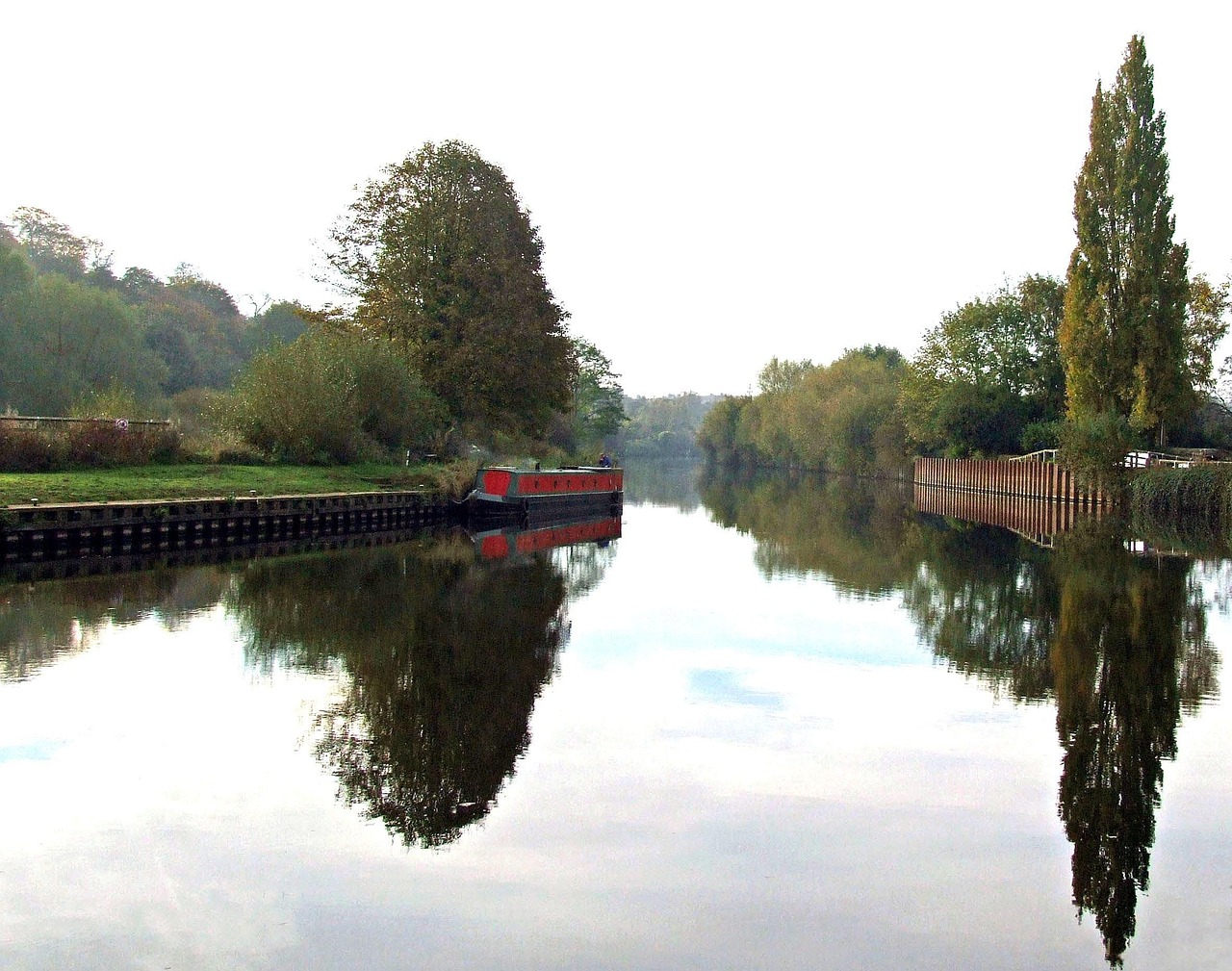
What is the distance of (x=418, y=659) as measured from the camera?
12484mm

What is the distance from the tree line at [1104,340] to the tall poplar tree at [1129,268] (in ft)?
0.12

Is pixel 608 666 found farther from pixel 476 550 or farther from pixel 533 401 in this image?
pixel 533 401

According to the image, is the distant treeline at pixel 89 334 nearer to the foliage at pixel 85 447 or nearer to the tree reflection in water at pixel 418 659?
the foliage at pixel 85 447

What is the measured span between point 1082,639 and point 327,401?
2231cm

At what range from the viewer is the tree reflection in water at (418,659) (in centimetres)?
830

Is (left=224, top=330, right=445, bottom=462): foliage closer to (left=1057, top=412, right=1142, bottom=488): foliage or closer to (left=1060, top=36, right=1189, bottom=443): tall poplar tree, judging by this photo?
(left=1057, top=412, right=1142, bottom=488): foliage

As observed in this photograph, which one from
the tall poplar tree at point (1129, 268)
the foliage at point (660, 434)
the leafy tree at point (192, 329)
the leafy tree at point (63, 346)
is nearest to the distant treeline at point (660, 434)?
the foliage at point (660, 434)

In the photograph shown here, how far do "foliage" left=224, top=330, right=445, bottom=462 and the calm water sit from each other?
1513 cm

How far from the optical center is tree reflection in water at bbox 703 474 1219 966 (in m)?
7.69

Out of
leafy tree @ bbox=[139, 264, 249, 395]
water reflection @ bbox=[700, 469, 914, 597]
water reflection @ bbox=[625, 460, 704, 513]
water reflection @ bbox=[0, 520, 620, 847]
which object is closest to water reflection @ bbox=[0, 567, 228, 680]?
water reflection @ bbox=[0, 520, 620, 847]

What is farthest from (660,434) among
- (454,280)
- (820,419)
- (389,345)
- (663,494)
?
(389,345)

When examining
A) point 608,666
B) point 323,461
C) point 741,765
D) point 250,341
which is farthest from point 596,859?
point 250,341

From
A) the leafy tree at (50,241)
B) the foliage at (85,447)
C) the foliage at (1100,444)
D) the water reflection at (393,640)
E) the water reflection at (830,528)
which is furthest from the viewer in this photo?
the leafy tree at (50,241)

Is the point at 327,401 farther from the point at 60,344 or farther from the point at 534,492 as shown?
the point at 60,344
